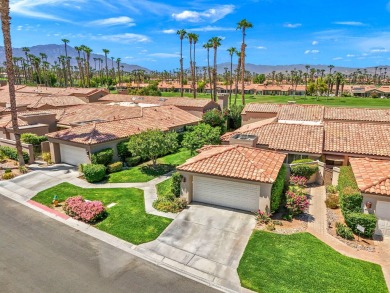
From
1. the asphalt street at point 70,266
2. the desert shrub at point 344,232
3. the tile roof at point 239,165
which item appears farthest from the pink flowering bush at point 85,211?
the desert shrub at point 344,232

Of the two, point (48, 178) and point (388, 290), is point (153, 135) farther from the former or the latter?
point (388, 290)

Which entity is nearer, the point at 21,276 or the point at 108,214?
the point at 21,276

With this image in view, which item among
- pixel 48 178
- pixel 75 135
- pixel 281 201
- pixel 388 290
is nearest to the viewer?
pixel 388 290

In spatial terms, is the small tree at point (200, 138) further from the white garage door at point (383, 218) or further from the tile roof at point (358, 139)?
the white garage door at point (383, 218)

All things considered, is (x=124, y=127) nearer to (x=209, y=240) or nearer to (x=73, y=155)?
(x=73, y=155)

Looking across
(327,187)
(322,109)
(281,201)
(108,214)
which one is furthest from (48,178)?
(322,109)

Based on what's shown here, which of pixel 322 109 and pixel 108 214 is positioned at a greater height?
pixel 322 109
